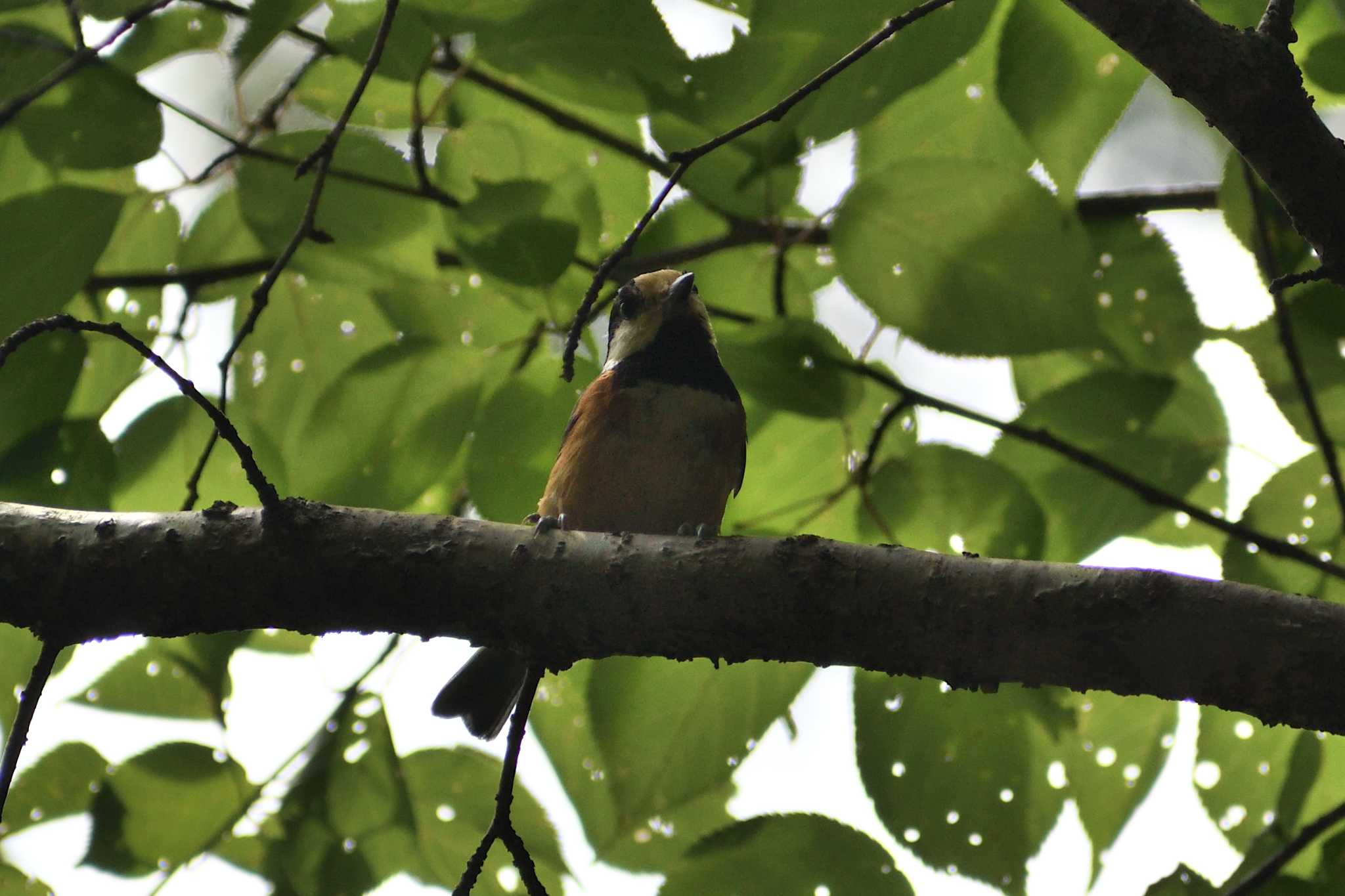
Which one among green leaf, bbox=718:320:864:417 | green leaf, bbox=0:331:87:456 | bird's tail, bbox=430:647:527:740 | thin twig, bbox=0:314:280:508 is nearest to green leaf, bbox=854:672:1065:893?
green leaf, bbox=718:320:864:417

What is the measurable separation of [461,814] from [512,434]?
3.66 ft

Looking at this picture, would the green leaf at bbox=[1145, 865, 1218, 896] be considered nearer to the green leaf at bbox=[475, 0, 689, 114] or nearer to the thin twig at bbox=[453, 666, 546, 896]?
the thin twig at bbox=[453, 666, 546, 896]

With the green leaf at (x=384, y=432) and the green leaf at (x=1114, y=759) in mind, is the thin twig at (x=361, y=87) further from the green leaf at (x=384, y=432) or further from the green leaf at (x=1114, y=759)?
the green leaf at (x=1114, y=759)

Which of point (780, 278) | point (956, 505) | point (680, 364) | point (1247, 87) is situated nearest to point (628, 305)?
point (680, 364)

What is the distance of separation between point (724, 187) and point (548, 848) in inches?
75.6

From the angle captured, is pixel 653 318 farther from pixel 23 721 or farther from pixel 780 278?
pixel 23 721

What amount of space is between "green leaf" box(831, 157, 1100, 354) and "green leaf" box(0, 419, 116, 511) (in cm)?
198

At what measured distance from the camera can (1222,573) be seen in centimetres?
304

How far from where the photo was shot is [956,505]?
291cm

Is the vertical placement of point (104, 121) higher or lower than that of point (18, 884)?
higher

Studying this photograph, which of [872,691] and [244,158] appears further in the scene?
[244,158]

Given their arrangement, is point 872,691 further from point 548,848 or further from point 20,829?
point 20,829

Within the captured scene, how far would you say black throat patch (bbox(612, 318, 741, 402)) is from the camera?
13.1 ft

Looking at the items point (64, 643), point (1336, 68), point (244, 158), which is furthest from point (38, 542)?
point (1336, 68)
